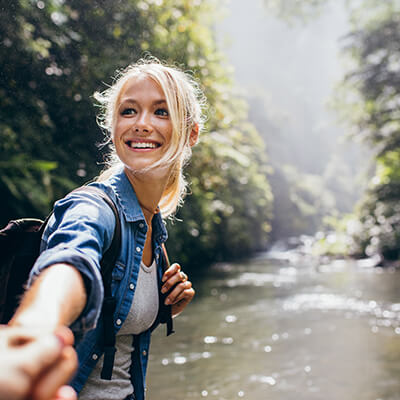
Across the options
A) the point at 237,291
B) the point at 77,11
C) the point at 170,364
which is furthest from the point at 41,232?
the point at 237,291

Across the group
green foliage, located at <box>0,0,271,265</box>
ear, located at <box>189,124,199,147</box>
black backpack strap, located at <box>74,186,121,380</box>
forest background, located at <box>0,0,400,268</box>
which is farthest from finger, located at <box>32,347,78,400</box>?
green foliage, located at <box>0,0,271,265</box>

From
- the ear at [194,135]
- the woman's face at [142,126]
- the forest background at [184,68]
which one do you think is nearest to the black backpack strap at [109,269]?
the woman's face at [142,126]

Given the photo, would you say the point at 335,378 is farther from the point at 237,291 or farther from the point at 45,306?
the point at 237,291

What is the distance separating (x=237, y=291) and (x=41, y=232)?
33.5 feet

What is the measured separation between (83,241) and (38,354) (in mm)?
428

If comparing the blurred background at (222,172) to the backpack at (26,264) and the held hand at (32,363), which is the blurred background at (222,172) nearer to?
the backpack at (26,264)

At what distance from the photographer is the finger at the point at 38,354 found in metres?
0.65

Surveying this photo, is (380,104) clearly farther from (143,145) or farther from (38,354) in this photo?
(38,354)

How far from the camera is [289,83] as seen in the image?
115438mm

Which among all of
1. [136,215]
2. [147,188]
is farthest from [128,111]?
[136,215]

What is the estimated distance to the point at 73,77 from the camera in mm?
6934

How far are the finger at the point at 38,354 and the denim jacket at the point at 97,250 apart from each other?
29cm

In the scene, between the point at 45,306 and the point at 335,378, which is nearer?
the point at 45,306

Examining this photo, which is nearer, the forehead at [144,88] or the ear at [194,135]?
the forehead at [144,88]
